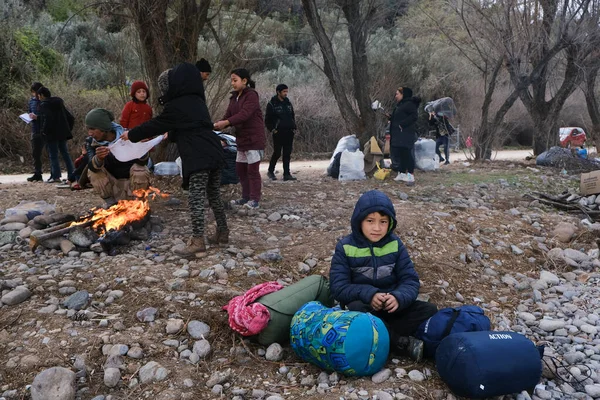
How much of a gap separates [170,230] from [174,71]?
5.86 feet

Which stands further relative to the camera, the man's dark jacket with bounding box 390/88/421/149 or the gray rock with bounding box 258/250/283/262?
the man's dark jacket with bounding box 390/88/421/149

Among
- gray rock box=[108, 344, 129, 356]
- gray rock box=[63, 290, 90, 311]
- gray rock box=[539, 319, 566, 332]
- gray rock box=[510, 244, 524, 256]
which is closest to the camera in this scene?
gray rock box=[108, 344, 129, 356]

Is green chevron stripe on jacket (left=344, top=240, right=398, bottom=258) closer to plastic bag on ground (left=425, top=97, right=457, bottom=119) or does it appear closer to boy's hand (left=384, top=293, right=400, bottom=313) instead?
boy's hand (left=384, top=293, right=400, bottom=313)

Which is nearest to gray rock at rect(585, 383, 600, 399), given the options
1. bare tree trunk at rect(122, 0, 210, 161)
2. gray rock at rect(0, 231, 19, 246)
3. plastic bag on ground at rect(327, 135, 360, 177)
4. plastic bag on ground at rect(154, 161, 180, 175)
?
gray rock at rect(0, 231, 19, 246)

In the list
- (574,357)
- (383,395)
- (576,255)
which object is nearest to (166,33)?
(383,395)

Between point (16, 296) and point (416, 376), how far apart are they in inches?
117

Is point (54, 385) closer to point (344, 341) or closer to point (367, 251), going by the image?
point (344, 341)

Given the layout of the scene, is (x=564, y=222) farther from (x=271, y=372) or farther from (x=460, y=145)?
(x=460, y=145)

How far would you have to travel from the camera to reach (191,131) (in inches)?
181

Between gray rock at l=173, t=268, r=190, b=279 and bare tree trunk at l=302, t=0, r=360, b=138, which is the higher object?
bare tree trunk at l=302, t=0, r=360, b=138

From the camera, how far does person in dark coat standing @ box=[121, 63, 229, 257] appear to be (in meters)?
4.54

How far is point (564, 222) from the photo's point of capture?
6859mm

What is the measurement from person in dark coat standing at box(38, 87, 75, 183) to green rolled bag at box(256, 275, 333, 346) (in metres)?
6.85

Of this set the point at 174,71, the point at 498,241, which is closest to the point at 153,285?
the point at 174,71
